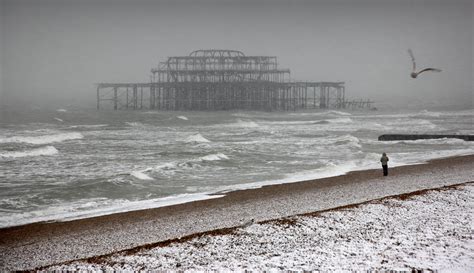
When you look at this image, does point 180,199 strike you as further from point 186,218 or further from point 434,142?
point 434,142

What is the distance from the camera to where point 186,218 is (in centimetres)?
1227

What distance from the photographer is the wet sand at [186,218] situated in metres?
9.95

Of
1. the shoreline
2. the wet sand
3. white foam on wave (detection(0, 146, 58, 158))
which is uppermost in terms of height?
the wet sand

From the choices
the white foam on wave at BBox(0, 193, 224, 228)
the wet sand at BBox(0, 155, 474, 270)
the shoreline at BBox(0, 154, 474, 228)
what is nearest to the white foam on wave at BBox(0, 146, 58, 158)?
the white foam on wave at BBox(0, 193, 224, 228)

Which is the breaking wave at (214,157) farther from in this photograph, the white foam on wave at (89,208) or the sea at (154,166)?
the white foam on wave at (89,208)

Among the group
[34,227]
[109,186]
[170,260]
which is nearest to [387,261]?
[170,260]

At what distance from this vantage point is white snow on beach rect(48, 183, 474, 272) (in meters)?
8.33

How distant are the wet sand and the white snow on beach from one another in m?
1.32

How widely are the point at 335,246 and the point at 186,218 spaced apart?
13.7 feet

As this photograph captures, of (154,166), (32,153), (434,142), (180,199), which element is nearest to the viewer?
(180,199)

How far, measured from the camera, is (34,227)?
39.1 ft

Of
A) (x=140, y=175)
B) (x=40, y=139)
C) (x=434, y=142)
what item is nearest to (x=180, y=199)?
(x=140, y=175)

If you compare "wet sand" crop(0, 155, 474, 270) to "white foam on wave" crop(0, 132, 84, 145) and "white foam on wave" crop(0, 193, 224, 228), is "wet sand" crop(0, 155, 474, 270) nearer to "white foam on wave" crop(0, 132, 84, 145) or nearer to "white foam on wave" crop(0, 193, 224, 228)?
"white foam on wave" crop(0, 193, 224, 228)

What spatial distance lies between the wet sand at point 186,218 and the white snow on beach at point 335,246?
1316 mm
